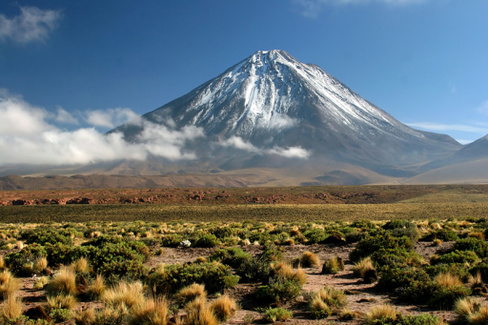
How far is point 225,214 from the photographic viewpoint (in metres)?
39.3

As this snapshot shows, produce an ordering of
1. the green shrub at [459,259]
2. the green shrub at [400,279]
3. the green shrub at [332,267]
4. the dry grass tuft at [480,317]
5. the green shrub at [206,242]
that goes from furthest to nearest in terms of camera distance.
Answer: the green shrub at [206,242], the green shrub at [332,267], the green shrub at [459,259], the green shrub at [400,279], the dry grass tuft at [480,317]

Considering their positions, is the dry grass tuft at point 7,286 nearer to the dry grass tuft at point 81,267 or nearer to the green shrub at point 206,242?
the dry grass tuft at point 81,267

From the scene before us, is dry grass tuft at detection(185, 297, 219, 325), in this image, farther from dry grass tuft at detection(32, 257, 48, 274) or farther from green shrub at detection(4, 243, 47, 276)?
green shrub at detection(4, 243, 47, 276)

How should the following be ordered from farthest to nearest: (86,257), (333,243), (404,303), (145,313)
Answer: (333,243)
(86,257)
(404,303)
(145,313)

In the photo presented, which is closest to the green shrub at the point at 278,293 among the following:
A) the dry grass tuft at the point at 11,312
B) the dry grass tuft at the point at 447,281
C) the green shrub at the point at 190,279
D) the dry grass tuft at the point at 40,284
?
the green shrub at the point at 190,279

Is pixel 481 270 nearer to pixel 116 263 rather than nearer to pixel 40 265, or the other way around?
pixel 116 263

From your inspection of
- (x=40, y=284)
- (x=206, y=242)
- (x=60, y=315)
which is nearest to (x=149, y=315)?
(x=60, y=315)

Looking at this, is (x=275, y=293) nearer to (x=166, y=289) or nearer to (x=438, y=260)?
(x=166, y=289)

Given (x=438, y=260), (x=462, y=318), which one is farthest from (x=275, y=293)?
(x=438, y=260)

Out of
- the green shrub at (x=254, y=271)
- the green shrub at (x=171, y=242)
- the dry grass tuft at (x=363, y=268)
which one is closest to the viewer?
Answer: the green shrub at (x=254, y=271)

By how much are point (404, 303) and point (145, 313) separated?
16.7 ft

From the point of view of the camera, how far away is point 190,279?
26.4 ft

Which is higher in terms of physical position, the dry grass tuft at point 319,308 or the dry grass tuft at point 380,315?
the dry grass tuft at point 380,315

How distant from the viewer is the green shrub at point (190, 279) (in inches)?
311
